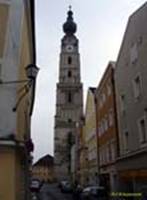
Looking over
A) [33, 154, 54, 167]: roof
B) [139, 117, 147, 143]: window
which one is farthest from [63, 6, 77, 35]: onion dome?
[139, 117, 147, 143]: window

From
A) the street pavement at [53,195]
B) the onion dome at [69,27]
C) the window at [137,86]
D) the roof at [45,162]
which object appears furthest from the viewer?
the roof at [45,162]

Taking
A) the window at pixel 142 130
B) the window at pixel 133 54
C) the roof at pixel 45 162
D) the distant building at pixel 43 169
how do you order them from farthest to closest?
the roof at pixel 45 162
the distant building at pixel 43 169
the window at pixel 133 54
the window at pixel 142 130

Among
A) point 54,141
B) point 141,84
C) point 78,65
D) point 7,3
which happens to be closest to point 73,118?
point 54,141

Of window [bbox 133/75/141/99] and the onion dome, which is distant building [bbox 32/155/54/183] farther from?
window [bbox 133/75/141/99]

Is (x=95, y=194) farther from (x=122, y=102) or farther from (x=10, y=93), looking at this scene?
(x=10, y=93)

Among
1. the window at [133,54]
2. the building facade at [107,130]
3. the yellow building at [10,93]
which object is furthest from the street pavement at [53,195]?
the yellow building at [10,93]

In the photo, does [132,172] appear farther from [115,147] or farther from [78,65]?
[78,65]

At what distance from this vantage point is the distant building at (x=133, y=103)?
22.2m

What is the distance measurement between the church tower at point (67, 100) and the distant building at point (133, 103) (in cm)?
6088

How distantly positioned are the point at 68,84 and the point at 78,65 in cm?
770

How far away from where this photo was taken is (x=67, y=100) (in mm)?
99625

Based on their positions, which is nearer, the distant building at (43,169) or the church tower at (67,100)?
the church tower at (67,100)

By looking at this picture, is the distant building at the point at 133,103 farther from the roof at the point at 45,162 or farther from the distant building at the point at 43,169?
the roof at the point at 45,162

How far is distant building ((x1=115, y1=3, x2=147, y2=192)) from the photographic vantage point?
22156 mm
